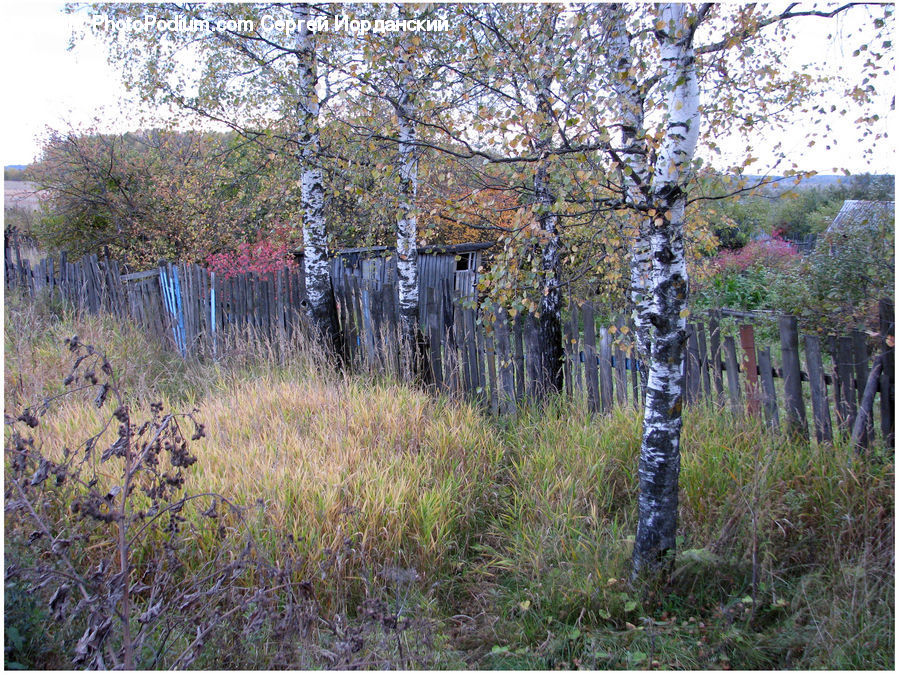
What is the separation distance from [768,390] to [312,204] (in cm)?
480

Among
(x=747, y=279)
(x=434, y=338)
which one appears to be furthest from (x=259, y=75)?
(x=747, y=279)

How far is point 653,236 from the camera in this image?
282cm

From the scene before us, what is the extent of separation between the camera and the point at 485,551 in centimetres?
330

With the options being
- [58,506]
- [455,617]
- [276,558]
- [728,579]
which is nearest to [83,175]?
[58,506]

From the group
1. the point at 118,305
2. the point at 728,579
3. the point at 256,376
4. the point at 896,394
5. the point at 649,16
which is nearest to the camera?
the point at 728,579

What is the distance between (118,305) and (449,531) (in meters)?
8.04

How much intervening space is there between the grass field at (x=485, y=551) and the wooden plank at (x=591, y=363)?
1.55 feet

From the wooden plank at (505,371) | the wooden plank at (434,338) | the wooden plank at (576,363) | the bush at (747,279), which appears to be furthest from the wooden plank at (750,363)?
the bush at (747,279)

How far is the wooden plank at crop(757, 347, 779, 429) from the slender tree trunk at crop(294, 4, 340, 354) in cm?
431

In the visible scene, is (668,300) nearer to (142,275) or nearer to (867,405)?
(867,405)

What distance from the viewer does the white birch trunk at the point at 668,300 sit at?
2.71m

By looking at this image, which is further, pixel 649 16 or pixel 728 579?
pixel 649 16

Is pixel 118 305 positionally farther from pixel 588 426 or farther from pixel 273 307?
pixel 588 426

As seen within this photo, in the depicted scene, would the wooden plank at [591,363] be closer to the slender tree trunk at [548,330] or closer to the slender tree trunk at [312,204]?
the slender tree trunk at [548,330]
